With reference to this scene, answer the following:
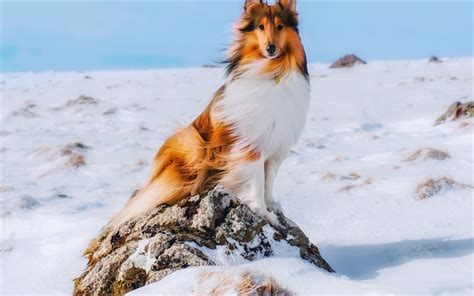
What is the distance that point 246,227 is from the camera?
397 centimetres

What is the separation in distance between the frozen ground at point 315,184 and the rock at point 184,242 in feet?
0.77

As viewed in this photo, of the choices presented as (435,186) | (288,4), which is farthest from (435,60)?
(288,4)

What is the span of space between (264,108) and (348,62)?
2411cm

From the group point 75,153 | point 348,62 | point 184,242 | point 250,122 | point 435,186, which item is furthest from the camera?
point 348,62

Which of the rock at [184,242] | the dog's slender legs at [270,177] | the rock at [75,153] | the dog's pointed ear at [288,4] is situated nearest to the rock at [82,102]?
the rock at [75,153]

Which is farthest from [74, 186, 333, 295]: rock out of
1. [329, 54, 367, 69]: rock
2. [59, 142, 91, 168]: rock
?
[329, 54, 367, 69]: rock

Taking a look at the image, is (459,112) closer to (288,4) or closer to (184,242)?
(288,4)

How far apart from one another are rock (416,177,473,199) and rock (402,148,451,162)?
1.66 metres

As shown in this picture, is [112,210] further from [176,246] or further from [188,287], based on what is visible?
[188,287]

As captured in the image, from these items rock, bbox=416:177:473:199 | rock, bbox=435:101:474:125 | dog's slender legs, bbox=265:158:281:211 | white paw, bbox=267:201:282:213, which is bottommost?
rock, bbox=435:101:474:125

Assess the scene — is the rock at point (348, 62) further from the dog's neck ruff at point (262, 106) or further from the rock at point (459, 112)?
the dog's neck ruff at point (262, 106)

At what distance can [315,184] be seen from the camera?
301 inches

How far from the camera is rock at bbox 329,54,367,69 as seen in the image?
26875mm

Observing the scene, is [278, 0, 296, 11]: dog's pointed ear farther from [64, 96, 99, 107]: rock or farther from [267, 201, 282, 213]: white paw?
[64, 96, 99, 107]: rock
